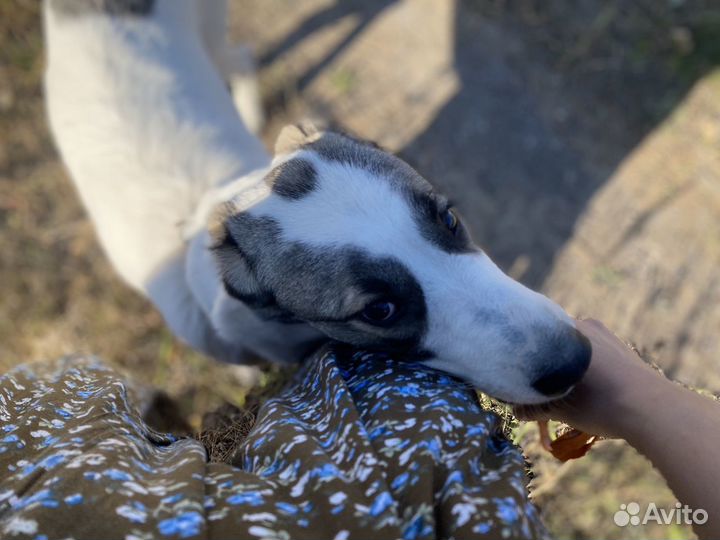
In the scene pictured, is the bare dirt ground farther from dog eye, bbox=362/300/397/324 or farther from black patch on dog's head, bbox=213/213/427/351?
dog eye, bbox=362/300/397/324

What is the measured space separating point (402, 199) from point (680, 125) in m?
2.89

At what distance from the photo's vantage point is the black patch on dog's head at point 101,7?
2.93 meters

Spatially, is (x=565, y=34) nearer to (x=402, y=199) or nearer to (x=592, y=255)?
(x=592, y=255)

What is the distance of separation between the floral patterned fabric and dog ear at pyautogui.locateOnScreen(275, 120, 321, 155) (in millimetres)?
1145

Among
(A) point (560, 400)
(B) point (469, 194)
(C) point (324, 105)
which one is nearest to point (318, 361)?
(A) point (560, 400)

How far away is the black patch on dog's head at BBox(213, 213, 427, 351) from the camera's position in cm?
190

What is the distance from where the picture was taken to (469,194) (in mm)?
3885

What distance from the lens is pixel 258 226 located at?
217cm

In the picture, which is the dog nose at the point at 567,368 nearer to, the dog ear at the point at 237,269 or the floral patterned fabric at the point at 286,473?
the floral patterned fabric at the point at 286,473

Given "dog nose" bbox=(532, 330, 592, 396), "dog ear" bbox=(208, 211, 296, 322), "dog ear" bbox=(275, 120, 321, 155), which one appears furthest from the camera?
"dog ear" bbox=(275, 120, 321, 155)

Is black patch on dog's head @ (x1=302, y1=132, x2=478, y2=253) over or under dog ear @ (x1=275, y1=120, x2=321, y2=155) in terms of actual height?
under

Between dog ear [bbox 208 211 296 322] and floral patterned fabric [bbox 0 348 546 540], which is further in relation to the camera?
dog ear [bbox 208 211 296 322]

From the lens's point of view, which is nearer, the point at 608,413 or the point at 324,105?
the point at 608,413

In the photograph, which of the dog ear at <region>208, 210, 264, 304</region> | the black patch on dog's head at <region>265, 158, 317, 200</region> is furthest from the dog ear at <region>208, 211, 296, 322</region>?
the black patch on dog's head at <region>265, 158, 317, 200</region>
